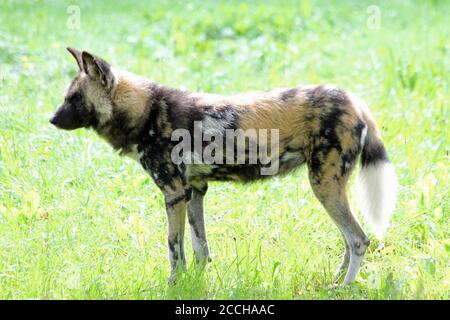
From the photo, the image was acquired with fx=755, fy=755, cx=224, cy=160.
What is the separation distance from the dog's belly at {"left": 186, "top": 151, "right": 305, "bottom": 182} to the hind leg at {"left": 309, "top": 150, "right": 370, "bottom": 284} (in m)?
0.11

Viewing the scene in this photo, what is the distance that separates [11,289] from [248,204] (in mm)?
1525

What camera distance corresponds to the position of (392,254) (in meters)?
4.00

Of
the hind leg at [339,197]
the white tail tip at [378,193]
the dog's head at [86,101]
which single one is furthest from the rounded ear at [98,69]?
the white tail tip at [378,193]

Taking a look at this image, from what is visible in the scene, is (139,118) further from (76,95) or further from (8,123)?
(8,123)

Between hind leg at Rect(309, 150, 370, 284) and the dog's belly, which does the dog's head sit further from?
hind leg at Rect(309, 150, 370, 284)

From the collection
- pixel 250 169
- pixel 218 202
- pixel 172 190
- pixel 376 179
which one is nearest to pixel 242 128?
pixel 250 169

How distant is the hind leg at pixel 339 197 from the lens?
3.75m

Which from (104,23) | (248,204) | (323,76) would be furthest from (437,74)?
(104,23)

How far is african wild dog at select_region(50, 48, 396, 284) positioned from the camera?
377cm

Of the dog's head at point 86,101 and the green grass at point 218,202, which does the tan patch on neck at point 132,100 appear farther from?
the green grass at point 218,202

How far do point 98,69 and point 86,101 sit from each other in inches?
7.5

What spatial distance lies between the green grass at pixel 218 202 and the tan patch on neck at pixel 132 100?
67 centimetres

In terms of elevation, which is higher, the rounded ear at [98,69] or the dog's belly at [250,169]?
the rounded ear at [98,69]

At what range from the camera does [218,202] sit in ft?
15.2
